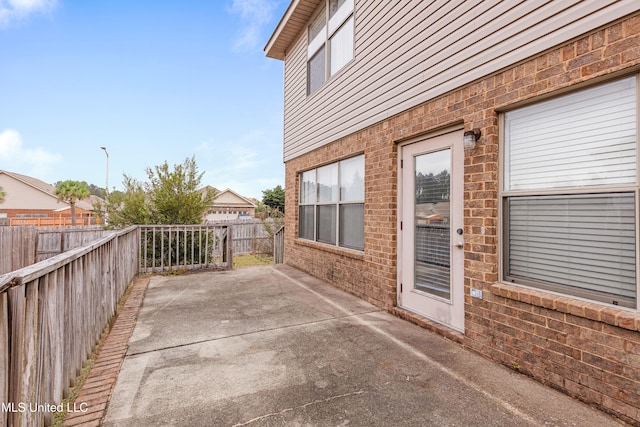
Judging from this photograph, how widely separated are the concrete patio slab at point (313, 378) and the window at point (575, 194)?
0.90 metres

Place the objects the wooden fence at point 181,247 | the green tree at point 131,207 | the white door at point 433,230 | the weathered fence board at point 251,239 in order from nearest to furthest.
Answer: the white door at point 433,230, the wooden fence at point 181,247, the green tree at point 131,207, the weathered fence board at point 251,239

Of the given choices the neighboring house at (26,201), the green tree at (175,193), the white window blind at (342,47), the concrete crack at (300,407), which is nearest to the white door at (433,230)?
the concrete crack at (300,407)

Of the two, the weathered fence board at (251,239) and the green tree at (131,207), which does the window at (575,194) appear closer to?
the green tree at (131,207)

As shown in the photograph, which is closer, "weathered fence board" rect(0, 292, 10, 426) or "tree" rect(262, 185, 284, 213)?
"weathered fence board" rect(0, 292, 10, 426)

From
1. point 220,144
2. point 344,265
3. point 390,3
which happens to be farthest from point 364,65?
point 220,144

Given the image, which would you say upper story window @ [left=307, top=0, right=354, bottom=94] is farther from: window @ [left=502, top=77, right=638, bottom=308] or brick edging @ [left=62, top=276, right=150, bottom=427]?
brick edging @ [left=62, top=276, right=150, bottom=427]

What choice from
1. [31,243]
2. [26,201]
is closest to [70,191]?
[26,201]

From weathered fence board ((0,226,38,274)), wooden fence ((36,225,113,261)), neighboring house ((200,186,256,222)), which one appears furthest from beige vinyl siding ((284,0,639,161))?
neighboring house ((200,186,256,222))

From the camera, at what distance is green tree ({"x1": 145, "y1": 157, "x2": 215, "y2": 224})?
7980mm

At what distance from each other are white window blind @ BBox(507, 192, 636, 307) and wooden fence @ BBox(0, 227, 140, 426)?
11.2 ft

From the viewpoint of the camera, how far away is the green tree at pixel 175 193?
7980 millimetres

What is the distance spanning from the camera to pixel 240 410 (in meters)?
2.08

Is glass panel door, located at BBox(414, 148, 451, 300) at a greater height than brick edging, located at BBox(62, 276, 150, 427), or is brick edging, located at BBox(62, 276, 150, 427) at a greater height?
glass panel door, located at BBox(414, 148, 451, 300)

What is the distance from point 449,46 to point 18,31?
25284mm
